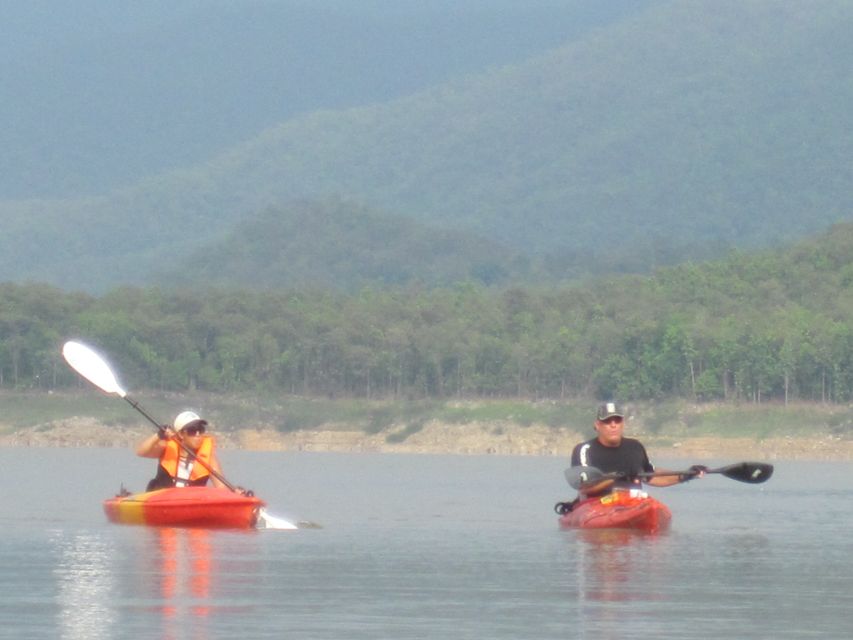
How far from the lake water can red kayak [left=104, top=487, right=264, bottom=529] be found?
0.46 meters

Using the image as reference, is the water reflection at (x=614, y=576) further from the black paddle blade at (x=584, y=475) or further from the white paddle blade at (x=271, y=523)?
the white paddle blade at (x=271, y=523)

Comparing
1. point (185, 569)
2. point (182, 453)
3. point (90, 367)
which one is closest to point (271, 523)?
point (182, 453)

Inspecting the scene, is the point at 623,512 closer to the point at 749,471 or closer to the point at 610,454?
the point at 610,454

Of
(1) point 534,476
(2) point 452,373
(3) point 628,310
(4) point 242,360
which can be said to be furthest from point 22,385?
(1) point 534,476

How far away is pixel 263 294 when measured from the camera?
15500 centimetres

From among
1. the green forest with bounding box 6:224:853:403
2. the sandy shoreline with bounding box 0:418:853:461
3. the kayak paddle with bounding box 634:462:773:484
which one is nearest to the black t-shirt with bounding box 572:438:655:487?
the kayak paddle with bounding box 634:462:773:484

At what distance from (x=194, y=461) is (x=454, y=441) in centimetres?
8568

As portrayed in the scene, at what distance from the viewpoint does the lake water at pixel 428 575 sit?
23.3m

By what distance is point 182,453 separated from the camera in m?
37.8

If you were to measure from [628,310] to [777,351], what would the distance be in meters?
17.7

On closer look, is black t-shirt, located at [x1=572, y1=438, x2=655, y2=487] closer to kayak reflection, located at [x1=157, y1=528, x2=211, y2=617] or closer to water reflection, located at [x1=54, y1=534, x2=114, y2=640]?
kayak reflection, located at [x1=157, y1=528, x2=211, y2=617]

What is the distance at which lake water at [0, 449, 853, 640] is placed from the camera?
23.3 metres

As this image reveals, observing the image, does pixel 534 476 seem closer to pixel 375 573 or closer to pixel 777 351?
pixel 375 573

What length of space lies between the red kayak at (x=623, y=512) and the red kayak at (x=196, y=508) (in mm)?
4951
